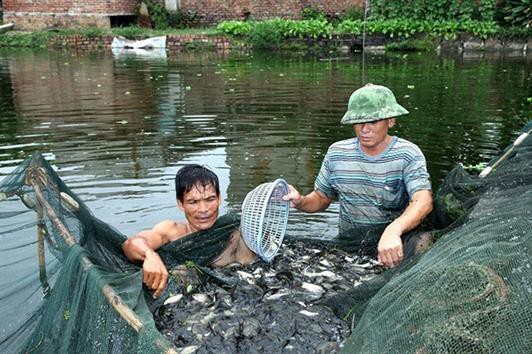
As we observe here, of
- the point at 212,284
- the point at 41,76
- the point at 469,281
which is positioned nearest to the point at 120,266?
the point at 212,284

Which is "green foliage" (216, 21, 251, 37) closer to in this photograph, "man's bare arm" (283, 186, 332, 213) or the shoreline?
the shoreline

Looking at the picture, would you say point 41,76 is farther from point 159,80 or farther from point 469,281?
point 469,281

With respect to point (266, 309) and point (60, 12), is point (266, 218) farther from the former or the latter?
point (60, 12)

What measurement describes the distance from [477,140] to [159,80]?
32.7 ft

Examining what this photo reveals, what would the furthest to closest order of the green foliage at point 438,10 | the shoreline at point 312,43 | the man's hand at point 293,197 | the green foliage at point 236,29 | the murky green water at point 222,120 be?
1. the green foliage at point 236,29
2. the green foliage at point 438,10
3. the shoreline at point 312,43
4. the murky green water at point 222,120
5. the man's hand at point 293,197

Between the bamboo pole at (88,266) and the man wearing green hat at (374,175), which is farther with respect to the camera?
the man wearing green hat at (374,175)

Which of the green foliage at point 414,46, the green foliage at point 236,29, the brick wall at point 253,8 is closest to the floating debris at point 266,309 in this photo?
the green foliage at point 414,46

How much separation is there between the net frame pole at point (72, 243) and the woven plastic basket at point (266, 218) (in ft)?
4.43

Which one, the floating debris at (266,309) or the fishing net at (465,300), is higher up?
the fishing net at (465,300)

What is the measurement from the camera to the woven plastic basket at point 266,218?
4.77 metres

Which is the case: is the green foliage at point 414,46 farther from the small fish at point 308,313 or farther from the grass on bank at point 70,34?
the small fish at point 308,313

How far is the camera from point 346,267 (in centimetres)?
509

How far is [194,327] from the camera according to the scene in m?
4.06

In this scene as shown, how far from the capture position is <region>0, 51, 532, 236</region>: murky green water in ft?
27.9
